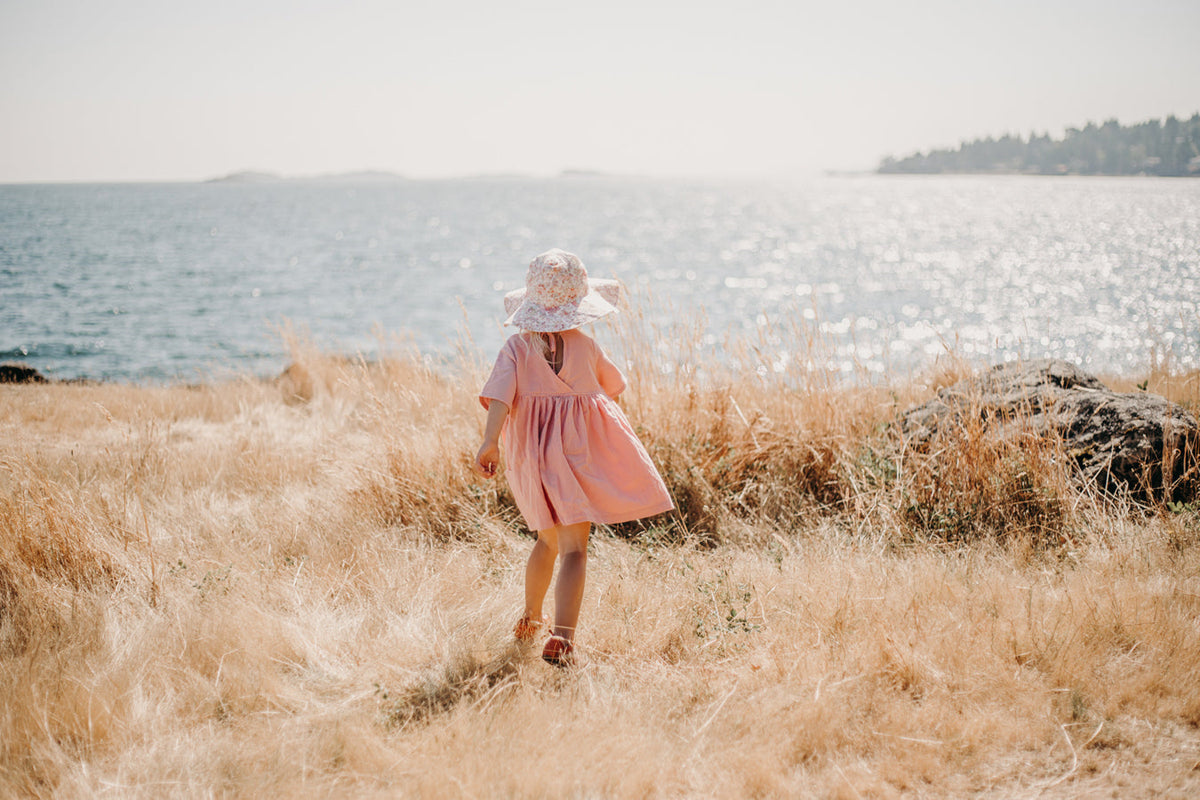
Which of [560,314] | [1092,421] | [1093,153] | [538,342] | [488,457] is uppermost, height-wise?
[1093,153]

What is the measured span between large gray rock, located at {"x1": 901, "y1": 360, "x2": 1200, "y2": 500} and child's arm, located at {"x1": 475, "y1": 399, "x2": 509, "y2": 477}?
2.68 metres

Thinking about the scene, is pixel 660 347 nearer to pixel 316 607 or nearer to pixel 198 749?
pixel 316 607

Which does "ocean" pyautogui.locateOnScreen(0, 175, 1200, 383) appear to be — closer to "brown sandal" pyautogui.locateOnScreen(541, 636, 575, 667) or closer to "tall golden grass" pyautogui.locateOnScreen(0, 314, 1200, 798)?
"tall golden grass" pyautogui.locateOnScreen(0, 314, 1200, 798)

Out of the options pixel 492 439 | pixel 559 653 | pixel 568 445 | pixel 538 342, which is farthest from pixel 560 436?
pixel 559 653

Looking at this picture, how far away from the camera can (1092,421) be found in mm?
4039

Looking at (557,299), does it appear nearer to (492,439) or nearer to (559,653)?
(492,439)

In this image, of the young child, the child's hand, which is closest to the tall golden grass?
the young child

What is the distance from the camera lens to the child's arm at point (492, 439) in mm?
2645

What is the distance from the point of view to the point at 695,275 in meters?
32.1

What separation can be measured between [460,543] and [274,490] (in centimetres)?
164

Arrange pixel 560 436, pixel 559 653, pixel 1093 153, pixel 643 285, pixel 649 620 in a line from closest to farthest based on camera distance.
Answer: pixel 559 653 < pixel 560 436 < pixel 649 620 < pixel 643 285 < pixel 1093 153

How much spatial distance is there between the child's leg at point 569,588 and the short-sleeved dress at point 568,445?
0.34 feet

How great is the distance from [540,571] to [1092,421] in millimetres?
3243

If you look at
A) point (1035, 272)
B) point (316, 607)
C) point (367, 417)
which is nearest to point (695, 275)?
point (1035, 272)
